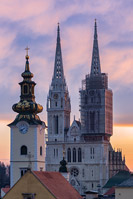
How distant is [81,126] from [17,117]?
72439 mm

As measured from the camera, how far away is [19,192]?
54.4 metres

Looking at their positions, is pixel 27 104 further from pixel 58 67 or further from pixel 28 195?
pixel 58 67

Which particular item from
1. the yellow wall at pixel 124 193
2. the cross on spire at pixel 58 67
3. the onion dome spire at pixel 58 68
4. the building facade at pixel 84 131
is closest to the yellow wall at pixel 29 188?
the yellow wall at pixel 124 193

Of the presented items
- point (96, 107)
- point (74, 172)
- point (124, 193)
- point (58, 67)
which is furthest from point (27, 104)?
point (58, 67)

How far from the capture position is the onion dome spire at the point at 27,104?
65.4 m

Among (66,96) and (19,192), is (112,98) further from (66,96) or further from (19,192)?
(19,192)

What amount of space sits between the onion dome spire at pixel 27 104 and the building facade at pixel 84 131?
6505 cm

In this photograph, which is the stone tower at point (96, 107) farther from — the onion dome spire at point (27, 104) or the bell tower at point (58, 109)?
the onion dome spire at point (27, 104)

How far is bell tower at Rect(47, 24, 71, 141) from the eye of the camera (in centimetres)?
13838

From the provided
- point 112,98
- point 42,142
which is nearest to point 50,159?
point 112,98

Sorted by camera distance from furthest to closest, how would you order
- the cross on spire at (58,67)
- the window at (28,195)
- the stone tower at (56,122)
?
the cross on spire at (58,67) → the stone tower at (56,122) → the window at (28,195)

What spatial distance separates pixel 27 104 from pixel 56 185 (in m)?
11.5

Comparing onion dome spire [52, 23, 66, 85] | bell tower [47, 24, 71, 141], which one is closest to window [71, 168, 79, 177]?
bell tower [47, 24, 71, 141]

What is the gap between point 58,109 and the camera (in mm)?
138375
